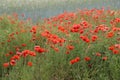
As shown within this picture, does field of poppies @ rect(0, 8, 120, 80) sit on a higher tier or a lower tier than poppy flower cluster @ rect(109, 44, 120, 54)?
lower

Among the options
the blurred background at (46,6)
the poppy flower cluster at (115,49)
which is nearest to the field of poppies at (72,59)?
the poppy flower cluster at (115,49)

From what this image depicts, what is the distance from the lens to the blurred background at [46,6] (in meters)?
10.2

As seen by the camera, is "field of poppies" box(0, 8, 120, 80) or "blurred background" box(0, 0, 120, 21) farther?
"blurred background" box(0, 0, 120, 21)

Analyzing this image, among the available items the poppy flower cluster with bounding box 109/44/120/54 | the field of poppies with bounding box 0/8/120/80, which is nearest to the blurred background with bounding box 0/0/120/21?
the field of poppies with bounding box 0/8/120/80

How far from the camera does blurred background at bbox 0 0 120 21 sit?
10234 mm

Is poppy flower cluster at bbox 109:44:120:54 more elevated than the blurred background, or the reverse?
poppy flower cluster at bbox 109:44:120:54

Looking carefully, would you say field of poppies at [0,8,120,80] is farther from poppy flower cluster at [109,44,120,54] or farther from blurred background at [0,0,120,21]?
blurred background at [0,0,120,21]

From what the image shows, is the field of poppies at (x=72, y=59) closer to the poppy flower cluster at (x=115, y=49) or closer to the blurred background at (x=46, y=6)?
the poppy flower cluster at (x=115, y=49)

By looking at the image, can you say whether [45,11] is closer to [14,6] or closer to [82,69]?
[14,6]

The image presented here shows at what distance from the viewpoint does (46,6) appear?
37.3ft

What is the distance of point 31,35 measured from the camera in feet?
18.2

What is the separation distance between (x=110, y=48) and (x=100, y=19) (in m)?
2.40

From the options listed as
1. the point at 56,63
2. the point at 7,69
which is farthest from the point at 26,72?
the point at 7,69

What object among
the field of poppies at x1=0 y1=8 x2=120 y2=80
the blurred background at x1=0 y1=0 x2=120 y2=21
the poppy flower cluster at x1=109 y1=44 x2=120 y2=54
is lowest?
the blurred background at x1=0 y1=0 x2=120 y2=21
